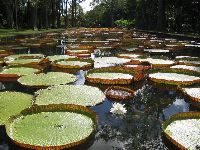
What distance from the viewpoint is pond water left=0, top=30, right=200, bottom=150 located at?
3557 mm

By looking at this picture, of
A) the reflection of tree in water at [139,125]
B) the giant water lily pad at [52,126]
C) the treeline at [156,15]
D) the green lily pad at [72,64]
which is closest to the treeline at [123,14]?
the treeline at [156,15]

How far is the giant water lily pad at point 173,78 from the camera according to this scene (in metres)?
5.90

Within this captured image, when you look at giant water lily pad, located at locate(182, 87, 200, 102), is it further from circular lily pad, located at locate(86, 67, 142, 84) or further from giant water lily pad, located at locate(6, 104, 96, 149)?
giant water lily pad, located at locate(6, 104, 96, 149)

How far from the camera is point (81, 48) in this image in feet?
39.2

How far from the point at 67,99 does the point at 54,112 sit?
0.70 m

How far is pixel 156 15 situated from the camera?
40.4 metres

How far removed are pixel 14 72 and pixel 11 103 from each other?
2475 mm

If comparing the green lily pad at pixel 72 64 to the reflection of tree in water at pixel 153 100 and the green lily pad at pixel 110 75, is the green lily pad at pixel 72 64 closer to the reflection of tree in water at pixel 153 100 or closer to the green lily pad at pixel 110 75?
the green lily pad at pixel 110 75

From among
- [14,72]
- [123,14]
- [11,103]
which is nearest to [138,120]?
[11,103]

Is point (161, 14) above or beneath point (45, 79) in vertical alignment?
above

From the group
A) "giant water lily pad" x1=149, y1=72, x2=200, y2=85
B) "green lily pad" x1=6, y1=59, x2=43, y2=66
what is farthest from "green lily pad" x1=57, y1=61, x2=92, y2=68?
"giant water lily pad" x1=149, y1=72, x2=200, y2=85

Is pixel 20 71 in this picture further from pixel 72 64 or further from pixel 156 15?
pixel 156 15

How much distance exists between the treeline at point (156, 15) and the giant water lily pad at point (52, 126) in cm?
2267

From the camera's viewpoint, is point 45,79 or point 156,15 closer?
point 45,79
